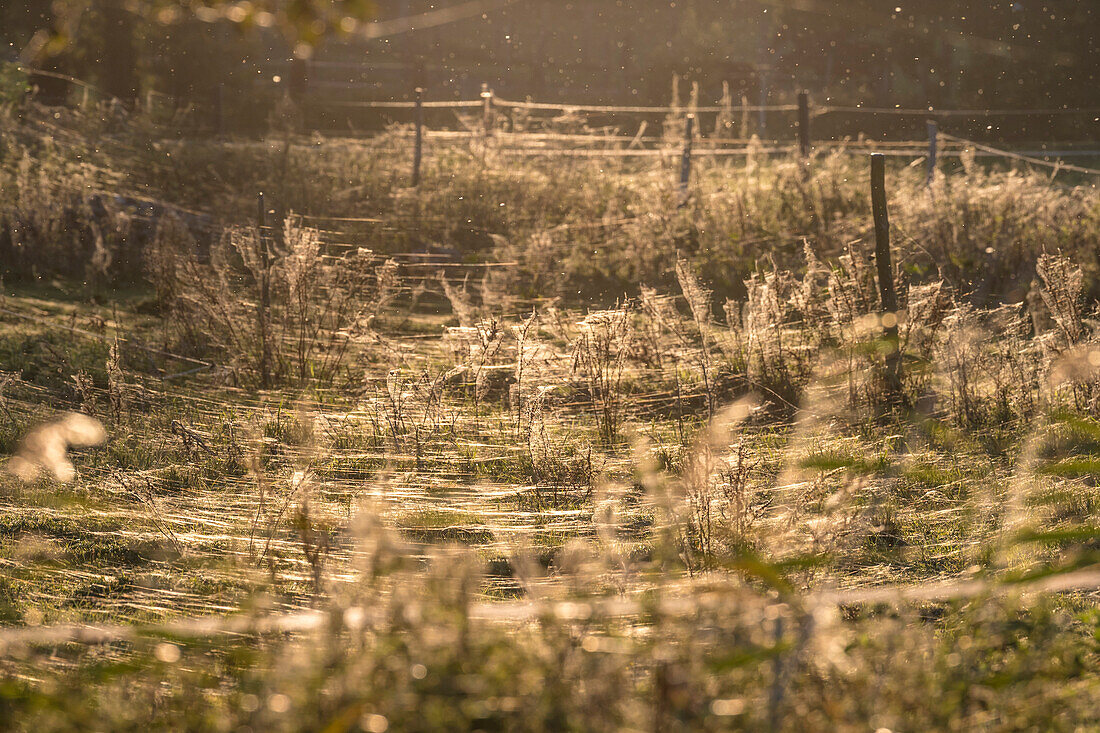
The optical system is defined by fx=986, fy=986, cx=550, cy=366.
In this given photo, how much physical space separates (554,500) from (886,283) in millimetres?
3376

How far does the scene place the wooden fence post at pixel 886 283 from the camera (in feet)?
21.4

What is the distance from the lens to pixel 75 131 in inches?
621

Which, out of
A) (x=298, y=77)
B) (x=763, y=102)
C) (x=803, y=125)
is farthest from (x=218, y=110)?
(x=763, y=102)

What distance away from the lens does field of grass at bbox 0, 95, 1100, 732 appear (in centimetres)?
255

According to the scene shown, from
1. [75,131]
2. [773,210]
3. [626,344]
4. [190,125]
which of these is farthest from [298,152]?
[626,344]

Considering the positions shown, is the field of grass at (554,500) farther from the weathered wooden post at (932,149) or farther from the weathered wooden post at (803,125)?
the weathered wooden post at (803,125)

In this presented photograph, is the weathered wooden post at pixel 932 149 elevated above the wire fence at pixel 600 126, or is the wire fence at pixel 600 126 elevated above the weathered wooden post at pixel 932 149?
the wire fence at pixel 600 126

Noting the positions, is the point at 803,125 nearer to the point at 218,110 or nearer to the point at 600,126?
the point at 600,126

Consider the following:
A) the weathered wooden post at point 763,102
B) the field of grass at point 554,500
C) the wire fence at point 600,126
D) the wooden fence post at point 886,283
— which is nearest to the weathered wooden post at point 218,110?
the wire fence at point 600,126

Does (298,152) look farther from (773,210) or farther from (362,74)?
(362,74)

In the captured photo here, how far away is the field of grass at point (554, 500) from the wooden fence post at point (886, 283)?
0.12 feet

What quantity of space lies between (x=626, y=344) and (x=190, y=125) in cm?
1749

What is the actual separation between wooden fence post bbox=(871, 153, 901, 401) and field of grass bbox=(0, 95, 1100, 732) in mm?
38

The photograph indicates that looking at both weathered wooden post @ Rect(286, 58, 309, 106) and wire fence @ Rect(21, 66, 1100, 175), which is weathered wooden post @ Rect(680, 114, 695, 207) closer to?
wire fence @ Rect(21, 66, 1100, 175)
